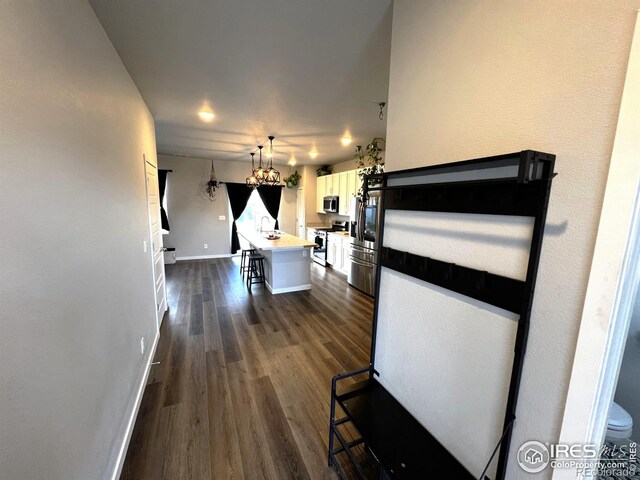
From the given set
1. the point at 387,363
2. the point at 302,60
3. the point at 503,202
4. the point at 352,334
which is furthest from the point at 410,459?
the point at 302,60

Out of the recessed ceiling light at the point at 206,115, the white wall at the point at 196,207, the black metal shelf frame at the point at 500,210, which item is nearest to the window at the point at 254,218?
the white wall at the point at 196,207

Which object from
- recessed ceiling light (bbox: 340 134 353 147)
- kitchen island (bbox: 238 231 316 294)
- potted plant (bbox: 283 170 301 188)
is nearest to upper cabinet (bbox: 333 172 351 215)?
recessed ceiling light (bbox: 340 134 353 147)

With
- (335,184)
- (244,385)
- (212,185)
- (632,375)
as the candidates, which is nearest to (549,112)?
(632,375)

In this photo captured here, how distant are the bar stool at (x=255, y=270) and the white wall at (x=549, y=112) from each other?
428cm

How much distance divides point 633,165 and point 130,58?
2972mm

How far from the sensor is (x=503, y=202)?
0.92 meters

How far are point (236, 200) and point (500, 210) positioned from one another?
22.7ft

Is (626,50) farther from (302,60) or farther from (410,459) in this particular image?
(302,60)

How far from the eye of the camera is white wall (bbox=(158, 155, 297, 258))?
6.55m

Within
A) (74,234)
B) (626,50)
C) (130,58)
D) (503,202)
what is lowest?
(74,234)

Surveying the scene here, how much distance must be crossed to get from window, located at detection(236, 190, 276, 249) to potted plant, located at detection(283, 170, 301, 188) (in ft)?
2.98

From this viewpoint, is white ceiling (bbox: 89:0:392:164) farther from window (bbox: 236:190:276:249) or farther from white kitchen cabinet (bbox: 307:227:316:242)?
window (bbox: 236:190:276:249)

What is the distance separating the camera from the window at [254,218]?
7512 mm

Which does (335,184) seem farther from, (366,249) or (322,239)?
(366,249)
